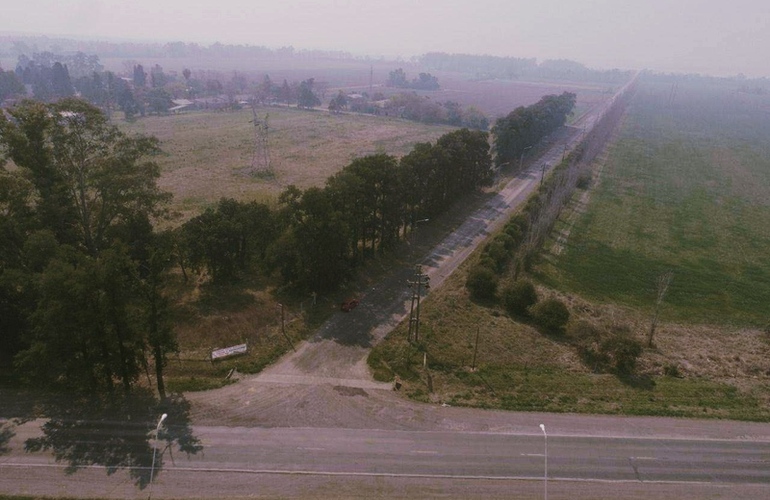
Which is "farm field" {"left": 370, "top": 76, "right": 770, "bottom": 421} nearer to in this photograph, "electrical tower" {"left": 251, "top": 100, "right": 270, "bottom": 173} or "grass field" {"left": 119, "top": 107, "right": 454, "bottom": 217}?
"grass field" {"left": 119, "top": 107, "right": 454, "bottom": 217}

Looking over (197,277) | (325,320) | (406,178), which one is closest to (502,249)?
(406,178)

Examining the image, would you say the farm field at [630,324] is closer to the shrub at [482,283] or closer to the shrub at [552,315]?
the shrub at [552,315]

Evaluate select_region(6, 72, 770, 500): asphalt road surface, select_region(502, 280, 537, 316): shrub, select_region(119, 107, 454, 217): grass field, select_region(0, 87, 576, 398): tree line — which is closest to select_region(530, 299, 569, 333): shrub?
select_region(502, 280, 537, 316): shrub

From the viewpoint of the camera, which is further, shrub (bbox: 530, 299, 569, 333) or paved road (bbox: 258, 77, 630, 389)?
shrub (bbox: 530, 299, 569, 333)

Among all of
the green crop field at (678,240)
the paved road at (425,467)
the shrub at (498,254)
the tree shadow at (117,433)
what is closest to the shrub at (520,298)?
the shrub at (498,254)

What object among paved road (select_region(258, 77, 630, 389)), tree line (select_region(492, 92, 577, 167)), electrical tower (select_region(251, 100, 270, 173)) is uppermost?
tree line (select_region(492, 92, 577, 167))

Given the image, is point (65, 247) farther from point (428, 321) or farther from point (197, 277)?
point (428, 321)

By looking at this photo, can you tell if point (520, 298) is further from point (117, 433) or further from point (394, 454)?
point (117, 433)
